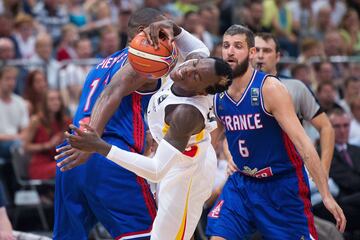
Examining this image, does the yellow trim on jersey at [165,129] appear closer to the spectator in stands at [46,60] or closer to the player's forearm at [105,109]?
the player's forearm at [105,109]

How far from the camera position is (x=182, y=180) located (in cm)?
621

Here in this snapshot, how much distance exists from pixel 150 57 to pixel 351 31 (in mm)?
10746

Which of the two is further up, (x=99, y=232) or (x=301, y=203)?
(x=301, y=203)

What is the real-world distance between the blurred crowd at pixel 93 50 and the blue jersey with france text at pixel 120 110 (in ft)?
9.74

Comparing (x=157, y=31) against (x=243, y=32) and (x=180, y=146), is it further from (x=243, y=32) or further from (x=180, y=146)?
(x=243, y=32)

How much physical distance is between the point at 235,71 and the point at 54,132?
16.7ft

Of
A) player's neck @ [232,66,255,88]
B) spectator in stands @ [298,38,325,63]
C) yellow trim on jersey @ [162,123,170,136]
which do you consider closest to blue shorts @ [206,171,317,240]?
player's neck @ [232,66,255,88]

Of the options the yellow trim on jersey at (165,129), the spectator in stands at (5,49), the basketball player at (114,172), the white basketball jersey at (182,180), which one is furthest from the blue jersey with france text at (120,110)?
the spectator in stands at (5,49)

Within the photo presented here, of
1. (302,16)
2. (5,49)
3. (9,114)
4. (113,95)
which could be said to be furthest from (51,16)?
(113,95)

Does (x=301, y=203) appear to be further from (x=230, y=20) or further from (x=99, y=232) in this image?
(x=230, y=20)

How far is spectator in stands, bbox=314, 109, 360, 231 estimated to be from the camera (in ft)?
32.5

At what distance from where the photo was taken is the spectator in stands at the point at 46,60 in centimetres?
1261

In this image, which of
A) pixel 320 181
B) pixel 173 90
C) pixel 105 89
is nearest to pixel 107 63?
pixel 105 89

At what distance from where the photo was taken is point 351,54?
50.8ft
